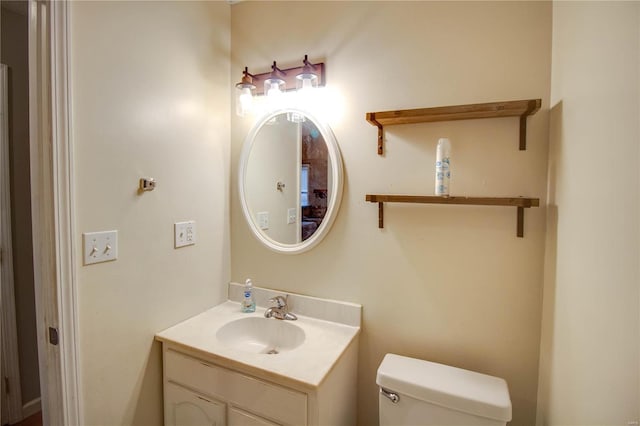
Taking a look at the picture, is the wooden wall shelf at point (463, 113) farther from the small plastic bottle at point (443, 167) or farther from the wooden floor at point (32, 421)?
the wooden floor at point (32, 421)

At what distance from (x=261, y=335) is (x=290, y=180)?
2.65 ft

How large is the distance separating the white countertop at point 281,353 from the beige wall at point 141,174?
0.32 feet

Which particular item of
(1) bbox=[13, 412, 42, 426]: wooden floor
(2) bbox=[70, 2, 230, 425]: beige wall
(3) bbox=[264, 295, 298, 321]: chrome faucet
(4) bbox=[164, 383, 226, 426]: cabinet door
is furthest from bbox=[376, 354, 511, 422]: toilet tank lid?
(1) bbox=[13, 412, 42, 426]: wooden floor

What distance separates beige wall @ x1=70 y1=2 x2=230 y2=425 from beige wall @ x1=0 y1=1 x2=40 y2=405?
41.3 inches

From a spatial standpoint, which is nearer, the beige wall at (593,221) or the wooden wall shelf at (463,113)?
the beige wall at (593,221)

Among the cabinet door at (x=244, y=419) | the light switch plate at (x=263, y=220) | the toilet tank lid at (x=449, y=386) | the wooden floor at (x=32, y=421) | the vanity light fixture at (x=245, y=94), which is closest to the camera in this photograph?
the toilet tank lid at (x=449, y=386)

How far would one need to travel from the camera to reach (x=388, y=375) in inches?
44.8

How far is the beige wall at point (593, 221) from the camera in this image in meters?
0.64

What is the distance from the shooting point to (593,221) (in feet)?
2.64

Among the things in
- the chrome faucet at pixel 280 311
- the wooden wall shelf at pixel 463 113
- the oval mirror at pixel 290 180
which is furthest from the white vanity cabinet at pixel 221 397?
the wooden wall shelf at pixel 463 113

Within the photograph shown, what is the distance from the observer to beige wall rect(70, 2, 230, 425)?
105 centimetres

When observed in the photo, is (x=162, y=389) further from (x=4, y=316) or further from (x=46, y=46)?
(x=46, y=46)

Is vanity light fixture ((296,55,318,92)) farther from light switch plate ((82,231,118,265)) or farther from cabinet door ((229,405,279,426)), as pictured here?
cabinet door ((229,405,279,426))

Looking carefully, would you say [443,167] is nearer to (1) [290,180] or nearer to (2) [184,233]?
(1) [290,180]
